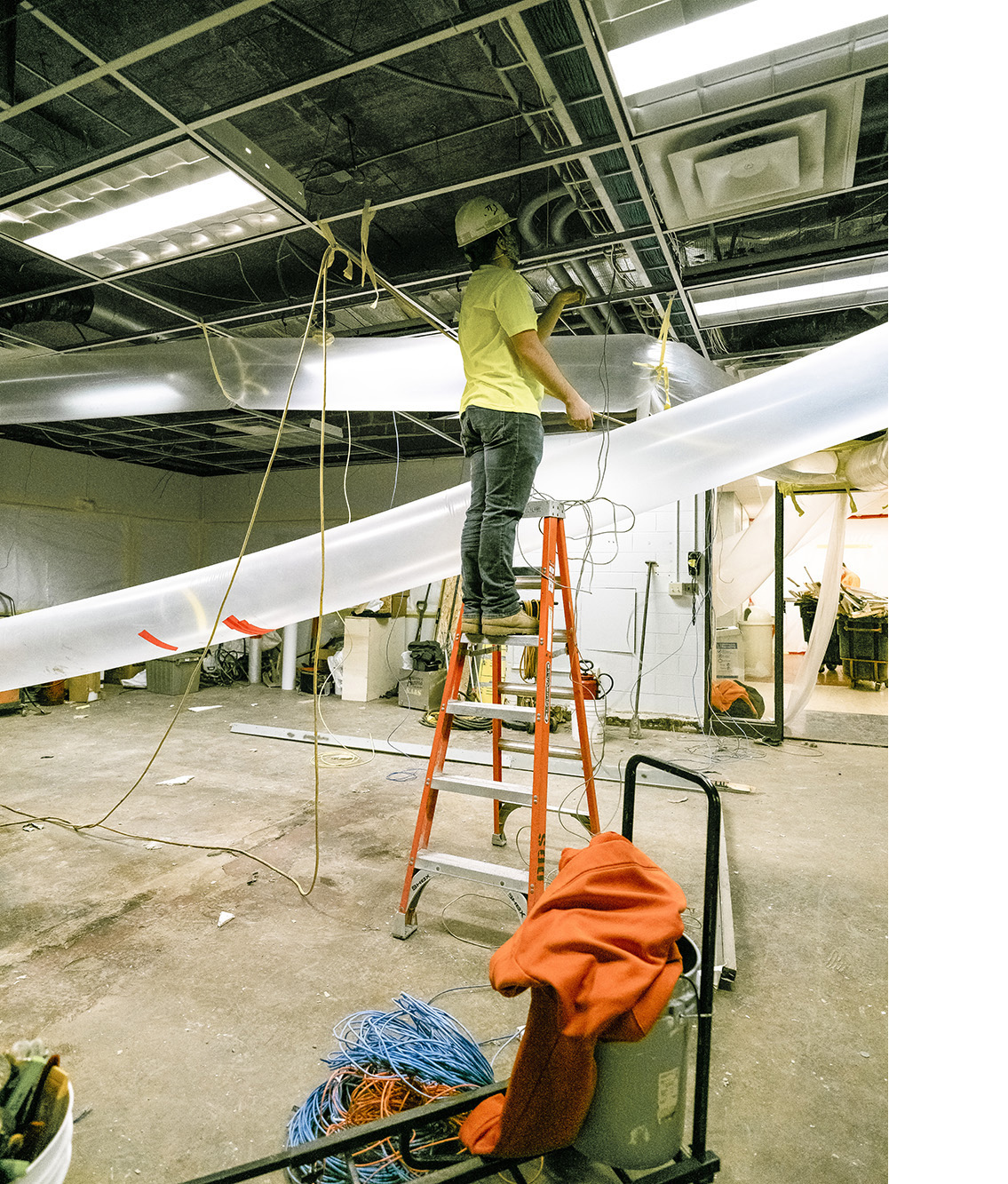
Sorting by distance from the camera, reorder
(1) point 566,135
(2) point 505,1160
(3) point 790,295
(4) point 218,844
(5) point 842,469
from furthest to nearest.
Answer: (5) point 842,469
(3) point 790,295
(4) point 218,844
(1) point 566,135
(2) point 505,1160

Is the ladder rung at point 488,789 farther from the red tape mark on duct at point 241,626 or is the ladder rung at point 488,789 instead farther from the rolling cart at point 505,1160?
the red tape mark on duct at point 241,626

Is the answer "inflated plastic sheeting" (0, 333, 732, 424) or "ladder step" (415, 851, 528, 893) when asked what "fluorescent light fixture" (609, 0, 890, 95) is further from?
"ladder step" (415, 851, 528, 893)

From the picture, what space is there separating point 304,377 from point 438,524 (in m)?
1.11

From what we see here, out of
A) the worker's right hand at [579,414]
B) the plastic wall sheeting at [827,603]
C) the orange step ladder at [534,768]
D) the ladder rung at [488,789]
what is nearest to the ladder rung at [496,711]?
the orange step ladder at [534,768]

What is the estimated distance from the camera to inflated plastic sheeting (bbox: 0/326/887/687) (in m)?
1.91

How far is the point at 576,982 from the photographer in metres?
0.90

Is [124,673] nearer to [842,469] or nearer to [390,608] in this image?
[390,608]

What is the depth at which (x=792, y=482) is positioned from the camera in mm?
4188

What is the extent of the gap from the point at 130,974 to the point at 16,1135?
41.1 inches

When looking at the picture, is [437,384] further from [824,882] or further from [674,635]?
[674,635]

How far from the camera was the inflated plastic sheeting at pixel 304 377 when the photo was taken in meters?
2.65

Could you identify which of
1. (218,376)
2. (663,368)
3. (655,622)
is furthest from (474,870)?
(655,622)
